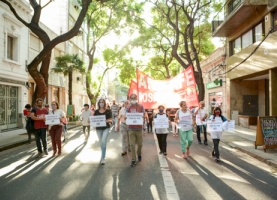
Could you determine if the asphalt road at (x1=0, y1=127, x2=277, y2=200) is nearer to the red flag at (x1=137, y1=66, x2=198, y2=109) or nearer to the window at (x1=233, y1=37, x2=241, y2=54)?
the red flag at (x1=137, y1=66, x2=198, y2=109)

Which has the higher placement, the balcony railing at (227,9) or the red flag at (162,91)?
the balcony railing at (227,9)

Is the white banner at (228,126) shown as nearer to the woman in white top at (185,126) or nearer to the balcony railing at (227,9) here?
the woman in white top at (185,126)

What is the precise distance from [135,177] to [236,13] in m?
14.2

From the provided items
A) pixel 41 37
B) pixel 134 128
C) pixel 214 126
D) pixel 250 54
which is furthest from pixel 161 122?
pixel 250 54

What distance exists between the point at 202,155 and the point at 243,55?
11772 millimetres

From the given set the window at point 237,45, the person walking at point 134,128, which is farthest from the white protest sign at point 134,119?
the window at point 237,45

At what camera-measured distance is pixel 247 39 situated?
18.3 metres

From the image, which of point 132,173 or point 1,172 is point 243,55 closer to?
point 132,173

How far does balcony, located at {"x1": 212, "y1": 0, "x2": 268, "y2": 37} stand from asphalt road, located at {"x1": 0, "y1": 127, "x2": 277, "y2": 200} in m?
10.4

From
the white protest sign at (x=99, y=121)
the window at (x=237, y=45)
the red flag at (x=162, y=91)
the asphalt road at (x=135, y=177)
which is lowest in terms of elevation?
the asphalt road at (x=135, y=177)

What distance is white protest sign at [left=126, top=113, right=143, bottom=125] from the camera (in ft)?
23.5

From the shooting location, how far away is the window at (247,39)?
17.7 metres

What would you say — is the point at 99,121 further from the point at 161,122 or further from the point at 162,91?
the point at 162,91

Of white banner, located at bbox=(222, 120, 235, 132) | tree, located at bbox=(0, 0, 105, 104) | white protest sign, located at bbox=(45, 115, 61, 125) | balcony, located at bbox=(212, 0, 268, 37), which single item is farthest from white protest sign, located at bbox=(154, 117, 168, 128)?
balcony, located at bbox=(212, 0, 268, 37)
